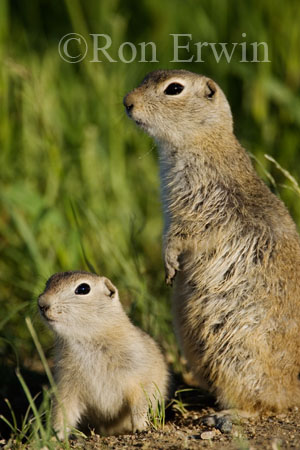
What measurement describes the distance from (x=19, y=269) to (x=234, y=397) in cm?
248

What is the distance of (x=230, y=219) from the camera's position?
440 centimetres

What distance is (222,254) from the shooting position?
436 centimetres

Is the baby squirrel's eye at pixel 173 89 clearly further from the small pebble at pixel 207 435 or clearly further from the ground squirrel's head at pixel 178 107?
the small pebble at pixel 207 435

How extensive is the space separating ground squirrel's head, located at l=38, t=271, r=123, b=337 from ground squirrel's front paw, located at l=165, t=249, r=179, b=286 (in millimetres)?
345

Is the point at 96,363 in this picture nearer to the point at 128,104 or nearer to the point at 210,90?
the point at 128,104

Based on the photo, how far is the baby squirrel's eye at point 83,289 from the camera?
425 cm

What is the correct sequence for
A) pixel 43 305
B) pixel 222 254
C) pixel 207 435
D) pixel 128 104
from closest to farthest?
1. pixel 207 435
2. pixel 43 305
3. pixel 222 254
4. pixel 128 104

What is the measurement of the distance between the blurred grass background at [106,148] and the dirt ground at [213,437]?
106 centimetres

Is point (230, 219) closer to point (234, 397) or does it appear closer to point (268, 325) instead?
point (268, 325)

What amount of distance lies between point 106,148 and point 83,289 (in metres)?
3.06

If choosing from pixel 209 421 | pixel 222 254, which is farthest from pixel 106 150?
pixel 209 421

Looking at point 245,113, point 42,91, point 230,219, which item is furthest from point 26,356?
point 245,113

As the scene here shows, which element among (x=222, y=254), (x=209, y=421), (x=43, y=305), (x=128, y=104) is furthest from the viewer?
(x=128, y=104)

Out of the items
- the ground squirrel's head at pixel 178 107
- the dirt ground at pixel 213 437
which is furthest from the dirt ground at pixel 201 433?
the ground squirrel's head at pixel 178 107
